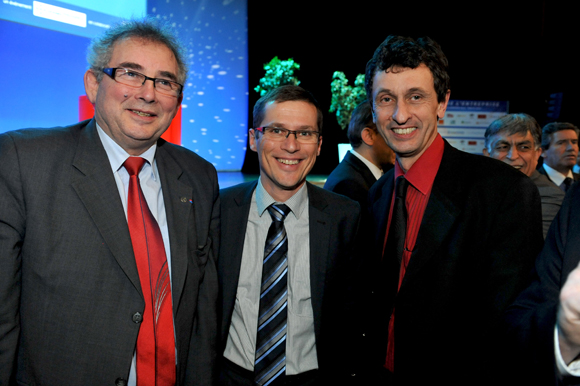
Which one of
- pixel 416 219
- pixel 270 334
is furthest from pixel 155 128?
pixel 416 219

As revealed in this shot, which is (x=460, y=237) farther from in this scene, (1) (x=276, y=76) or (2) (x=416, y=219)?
(1) (x=276, y=76)

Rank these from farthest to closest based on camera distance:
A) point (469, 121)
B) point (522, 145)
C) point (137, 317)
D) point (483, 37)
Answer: point (483, 37)
point (469, 121)
point (522, 145)
point (137, 317)

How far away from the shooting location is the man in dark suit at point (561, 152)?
4387 mm

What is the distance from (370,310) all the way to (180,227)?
3.01 ft

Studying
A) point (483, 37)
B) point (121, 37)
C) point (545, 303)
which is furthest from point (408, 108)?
point (483, 37)

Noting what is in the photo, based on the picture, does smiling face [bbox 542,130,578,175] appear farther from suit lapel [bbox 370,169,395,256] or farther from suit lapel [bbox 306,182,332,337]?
suit lapel [bbox 306,182,332,337]

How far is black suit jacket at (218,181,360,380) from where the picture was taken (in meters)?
1.64

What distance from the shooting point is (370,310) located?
1.74 meters

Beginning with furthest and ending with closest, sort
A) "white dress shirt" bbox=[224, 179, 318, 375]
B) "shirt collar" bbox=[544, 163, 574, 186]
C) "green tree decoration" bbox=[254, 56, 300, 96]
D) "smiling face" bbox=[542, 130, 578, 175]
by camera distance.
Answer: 1. "green tree decoration" bbox=[254, 56, 300, 96]
2. "shirt collar" bbox=[544, 163, 574, 186]
3. "smiling face" bbox=[542, 130, 578, 175]
4. "white dress shirt" bbox=[224, 179, 318, 375]

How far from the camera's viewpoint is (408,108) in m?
1.62

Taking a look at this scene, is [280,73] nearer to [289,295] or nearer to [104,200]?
[289,295]

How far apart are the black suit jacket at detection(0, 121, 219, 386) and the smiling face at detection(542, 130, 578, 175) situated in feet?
15.9

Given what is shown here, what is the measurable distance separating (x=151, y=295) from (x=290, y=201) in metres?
0.73

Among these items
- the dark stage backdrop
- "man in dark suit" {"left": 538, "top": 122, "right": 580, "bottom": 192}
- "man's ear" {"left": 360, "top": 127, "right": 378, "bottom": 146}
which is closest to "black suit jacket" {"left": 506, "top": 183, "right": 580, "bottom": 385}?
"man's ear" {"left": 360, "top": 127, "right": 378, "bottom": 146}
